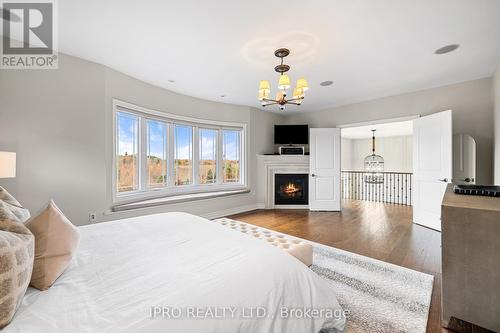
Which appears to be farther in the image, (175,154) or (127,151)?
(175,154)

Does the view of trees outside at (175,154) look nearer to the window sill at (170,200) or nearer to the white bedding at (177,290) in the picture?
the window sill at (170,200)

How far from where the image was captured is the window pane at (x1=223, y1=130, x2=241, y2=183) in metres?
5.04

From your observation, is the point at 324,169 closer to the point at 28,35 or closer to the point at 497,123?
the point at 497,123

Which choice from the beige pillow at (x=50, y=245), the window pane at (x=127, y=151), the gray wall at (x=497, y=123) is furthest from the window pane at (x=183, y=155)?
the gray wall at (x=497, y=123)

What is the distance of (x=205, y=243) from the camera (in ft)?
4.54

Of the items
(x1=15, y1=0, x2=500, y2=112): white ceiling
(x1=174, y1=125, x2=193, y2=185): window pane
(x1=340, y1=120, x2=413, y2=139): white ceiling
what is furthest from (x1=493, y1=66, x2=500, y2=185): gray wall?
(x1=174, y1=125, x2=193, y2=185): window pane

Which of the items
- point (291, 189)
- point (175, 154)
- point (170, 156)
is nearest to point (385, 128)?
point (291, 189)

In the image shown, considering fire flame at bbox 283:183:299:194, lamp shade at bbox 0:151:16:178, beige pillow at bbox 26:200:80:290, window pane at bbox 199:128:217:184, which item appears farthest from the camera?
fire flame at bbox 283:183:299:194

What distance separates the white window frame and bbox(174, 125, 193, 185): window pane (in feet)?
0.27

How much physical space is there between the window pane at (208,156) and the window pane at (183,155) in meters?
0.25

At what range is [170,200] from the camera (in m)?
3.73

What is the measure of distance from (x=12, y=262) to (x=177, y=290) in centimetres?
59

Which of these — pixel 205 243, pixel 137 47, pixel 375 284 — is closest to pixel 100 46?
pixel 137 47

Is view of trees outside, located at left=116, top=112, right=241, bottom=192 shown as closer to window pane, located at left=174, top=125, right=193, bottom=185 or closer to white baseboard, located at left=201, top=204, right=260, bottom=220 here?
window pane, located at left=174, top=125, right=193, bottom=185
